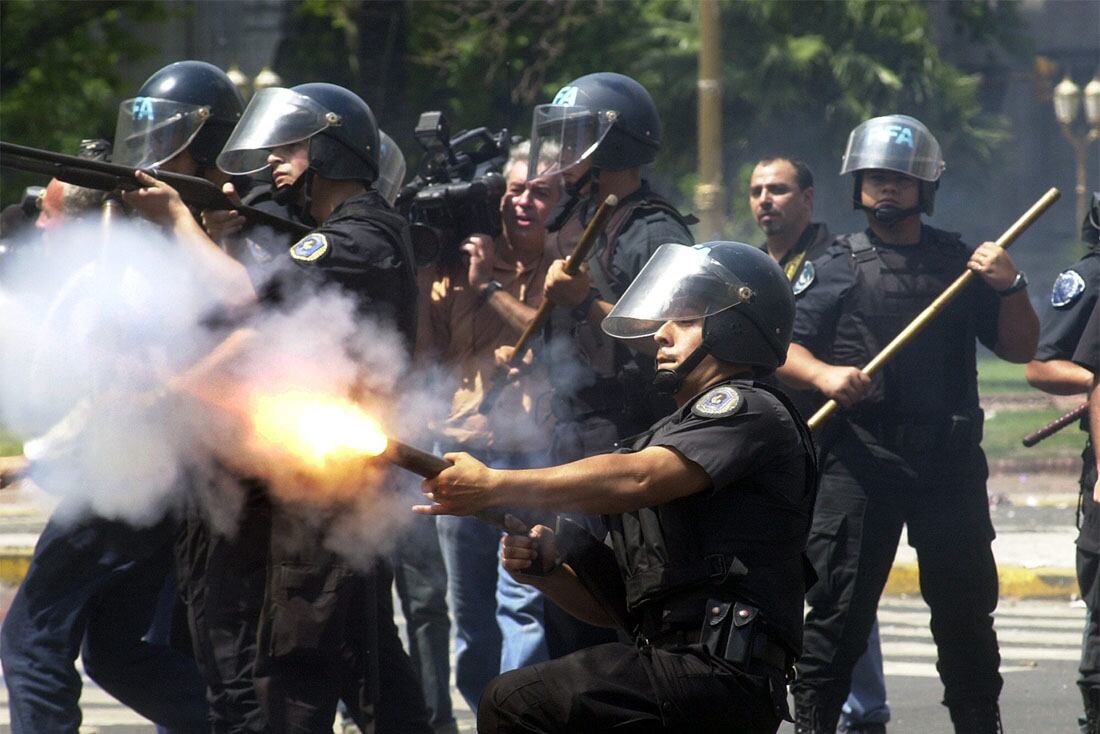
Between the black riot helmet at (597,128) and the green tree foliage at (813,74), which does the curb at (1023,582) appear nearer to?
the black riot helmet at (597,128)

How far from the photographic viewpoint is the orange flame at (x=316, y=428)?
11.5 feet

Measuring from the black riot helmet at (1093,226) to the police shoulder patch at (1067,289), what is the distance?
12 centimetres

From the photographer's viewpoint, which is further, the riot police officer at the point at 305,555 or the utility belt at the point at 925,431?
the utility belt at the point at 925,431

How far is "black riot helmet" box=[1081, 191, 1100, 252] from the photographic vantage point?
216 inches

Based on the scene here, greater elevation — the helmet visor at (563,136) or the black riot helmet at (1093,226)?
the helmet visor at (563,136)

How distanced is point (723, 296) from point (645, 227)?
1321 mm

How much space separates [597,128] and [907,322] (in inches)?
47.4

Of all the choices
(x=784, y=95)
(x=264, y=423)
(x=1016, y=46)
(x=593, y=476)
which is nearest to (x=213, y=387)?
(x=264, y=423)

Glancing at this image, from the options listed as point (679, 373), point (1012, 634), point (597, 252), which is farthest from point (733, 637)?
point (1012, 634)

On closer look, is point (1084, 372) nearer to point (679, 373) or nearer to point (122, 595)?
point (679, 373)

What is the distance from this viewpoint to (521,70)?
29.6m

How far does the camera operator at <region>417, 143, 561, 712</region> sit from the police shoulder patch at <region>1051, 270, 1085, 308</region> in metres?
1.70

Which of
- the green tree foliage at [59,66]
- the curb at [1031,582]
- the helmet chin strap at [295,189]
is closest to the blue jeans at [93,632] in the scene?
the helmet chin strap at [295,189]

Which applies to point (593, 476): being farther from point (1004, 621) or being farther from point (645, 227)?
point (1004, 621)
